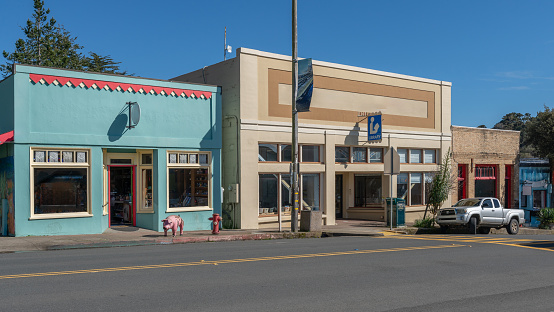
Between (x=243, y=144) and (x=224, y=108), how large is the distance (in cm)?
186

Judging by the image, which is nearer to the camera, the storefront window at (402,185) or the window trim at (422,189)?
the storefront window at (402,185)

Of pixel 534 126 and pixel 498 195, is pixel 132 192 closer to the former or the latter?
pixel 498 195

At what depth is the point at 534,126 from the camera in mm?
34406

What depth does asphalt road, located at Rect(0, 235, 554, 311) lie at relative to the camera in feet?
26.3

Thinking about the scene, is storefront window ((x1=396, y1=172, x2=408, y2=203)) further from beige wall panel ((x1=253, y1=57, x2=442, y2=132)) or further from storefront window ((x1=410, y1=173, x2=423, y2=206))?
beige wall panel ((x1=253, y1=57, x2=442, y2=132))

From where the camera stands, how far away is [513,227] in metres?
24.0

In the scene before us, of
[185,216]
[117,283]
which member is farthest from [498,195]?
[117,283]

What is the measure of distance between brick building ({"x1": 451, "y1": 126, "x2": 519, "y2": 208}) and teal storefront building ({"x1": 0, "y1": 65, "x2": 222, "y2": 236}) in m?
15.8

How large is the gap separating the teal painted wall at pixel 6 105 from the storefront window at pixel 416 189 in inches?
741

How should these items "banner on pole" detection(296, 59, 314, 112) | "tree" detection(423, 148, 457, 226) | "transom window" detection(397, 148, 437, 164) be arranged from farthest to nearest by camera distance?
"transom window" detection(397, 148, 437, 164) < "tree" detection(423, 148, 457, 226) < "banner on pole" detection(296, 59, 314, 112)

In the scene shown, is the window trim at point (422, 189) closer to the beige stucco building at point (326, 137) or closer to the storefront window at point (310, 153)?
the beige stucco building at point (326, 137)

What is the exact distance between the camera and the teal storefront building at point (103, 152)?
1689 cm

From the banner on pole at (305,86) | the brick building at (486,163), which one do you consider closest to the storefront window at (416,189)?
the brick building at (486,163)

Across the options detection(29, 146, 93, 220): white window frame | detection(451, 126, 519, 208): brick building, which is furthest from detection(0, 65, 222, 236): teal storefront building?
detection(451, 126, 519, 208): brick building
